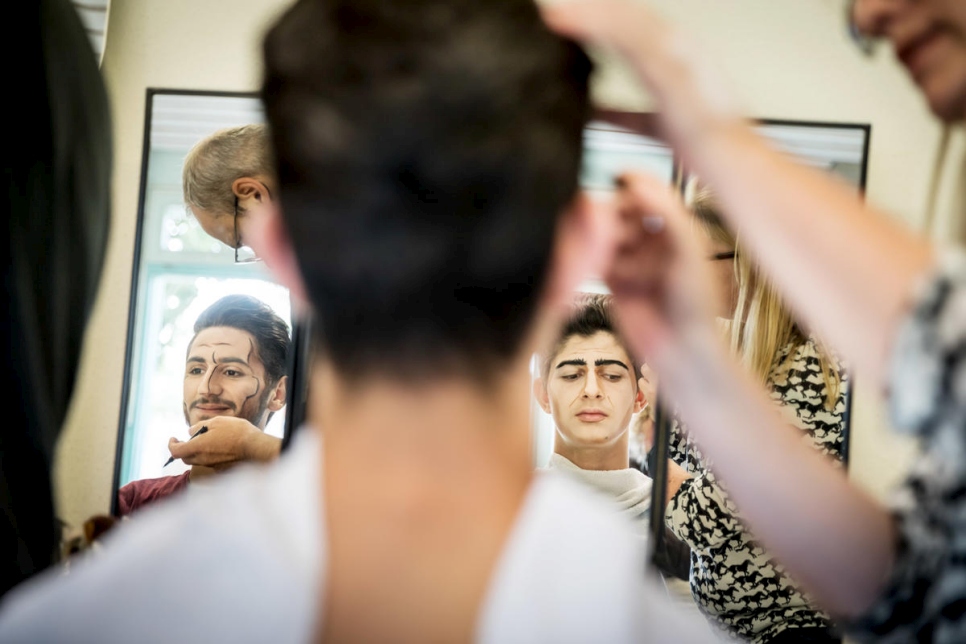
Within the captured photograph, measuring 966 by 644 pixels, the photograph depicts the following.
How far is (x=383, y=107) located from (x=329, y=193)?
55mm

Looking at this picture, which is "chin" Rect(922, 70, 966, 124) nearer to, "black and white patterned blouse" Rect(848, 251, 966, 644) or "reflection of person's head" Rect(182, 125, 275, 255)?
"black and white patterned blouse" Rect(848, 251, 966, 644)

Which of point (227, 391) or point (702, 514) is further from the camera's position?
point (227, 391)

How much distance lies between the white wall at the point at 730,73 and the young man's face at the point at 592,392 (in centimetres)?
59

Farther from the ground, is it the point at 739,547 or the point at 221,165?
the point at 221,165

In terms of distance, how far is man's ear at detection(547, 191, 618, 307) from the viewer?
46 centimetres

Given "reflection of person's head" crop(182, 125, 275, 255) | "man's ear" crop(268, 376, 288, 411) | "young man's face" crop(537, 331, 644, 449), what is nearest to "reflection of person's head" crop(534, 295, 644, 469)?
"young man's face" crop(537, 331, 644, 449)

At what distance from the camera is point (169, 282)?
65.1 inches

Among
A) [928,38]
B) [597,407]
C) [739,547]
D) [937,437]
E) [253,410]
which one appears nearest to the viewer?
[937,437]

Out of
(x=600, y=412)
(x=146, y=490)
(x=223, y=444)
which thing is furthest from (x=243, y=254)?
(x=600, y=412)

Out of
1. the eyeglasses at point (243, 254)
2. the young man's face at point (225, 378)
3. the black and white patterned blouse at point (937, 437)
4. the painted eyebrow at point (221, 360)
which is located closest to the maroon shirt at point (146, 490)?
the young man's face at point (225, 378)

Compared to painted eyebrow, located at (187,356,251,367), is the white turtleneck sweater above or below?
below

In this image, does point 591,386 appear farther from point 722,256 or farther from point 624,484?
point 722,256

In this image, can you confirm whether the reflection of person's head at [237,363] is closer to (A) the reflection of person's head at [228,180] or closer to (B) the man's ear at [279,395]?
(B) the man's ear at [279,395]

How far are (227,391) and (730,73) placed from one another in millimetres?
1222
